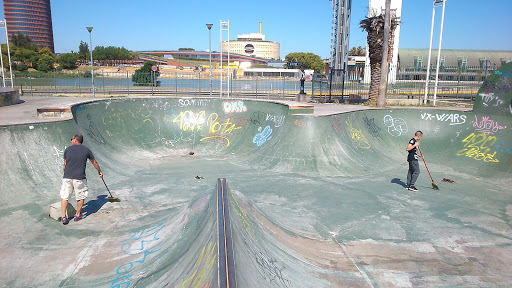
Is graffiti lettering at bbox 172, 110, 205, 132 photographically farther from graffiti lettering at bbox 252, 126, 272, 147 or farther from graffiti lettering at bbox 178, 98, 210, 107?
graffiti lettering at bbox 252, 126, 272, 147

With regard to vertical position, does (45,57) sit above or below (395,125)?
above

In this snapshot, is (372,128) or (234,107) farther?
(234,107)

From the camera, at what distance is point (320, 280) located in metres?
4.43

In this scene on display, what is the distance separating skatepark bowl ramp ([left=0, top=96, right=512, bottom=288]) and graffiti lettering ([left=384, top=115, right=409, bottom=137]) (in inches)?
1.6

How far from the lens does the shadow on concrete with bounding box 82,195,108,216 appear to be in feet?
22.7

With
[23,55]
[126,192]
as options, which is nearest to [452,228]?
[126,192]

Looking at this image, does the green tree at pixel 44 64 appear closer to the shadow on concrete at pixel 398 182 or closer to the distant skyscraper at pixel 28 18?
the shadow on concrete at pixel 398 182

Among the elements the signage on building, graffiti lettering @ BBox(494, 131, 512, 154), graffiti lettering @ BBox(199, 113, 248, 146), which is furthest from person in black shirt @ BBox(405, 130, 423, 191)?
the signage on building

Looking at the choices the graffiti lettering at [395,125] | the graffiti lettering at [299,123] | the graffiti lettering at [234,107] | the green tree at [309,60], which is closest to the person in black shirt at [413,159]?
the graffiti lettering at [299,123]

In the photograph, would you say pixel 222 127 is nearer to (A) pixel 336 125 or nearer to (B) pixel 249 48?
(A) pixel 336 125

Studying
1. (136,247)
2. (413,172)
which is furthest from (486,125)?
(136,247)

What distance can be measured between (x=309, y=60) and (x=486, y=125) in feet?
336

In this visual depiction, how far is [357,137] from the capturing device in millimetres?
12141

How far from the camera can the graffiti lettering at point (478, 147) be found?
10859mm
